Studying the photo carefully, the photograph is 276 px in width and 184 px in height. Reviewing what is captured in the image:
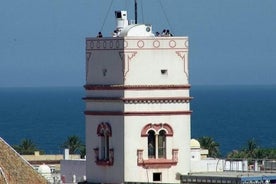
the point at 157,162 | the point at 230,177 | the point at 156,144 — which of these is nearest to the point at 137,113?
the point at 156,144

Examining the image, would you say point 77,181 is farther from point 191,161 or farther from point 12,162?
point 12,162

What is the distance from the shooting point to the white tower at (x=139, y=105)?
176ft

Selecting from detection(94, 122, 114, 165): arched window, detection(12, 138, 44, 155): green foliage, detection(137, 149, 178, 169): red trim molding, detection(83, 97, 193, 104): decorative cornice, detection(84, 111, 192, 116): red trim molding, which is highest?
detection(12, 138, 44, 155): green foliage

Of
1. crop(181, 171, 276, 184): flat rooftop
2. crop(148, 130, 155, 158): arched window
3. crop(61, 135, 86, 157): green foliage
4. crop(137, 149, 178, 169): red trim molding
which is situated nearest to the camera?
crop(181, 171, 276, 184): flat rooftop

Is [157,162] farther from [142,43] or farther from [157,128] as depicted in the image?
[142,43]

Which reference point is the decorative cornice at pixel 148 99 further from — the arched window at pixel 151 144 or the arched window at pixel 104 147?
the arched window at pixel 151 144

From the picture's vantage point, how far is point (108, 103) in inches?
2136

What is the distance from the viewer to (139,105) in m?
53.7

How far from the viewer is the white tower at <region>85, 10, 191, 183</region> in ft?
176

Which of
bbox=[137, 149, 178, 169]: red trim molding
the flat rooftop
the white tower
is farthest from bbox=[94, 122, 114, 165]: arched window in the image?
the flat rooftop

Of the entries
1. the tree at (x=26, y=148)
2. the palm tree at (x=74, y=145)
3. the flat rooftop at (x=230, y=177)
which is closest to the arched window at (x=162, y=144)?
the flat rooftop at (x=230, y=177)

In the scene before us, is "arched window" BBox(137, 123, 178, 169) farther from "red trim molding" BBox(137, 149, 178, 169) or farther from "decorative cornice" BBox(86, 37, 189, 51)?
"decorative cornice" BBox(86, 37, 189, 51)

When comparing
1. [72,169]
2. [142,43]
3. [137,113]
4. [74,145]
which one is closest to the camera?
[142,43]

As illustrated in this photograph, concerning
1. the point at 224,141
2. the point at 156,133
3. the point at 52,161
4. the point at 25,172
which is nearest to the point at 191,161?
the point at 156,133
